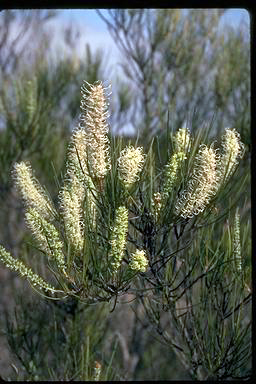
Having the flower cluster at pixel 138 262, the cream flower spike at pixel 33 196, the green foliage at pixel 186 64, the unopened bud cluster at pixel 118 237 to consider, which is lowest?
the flower cluster at pixel 138 262

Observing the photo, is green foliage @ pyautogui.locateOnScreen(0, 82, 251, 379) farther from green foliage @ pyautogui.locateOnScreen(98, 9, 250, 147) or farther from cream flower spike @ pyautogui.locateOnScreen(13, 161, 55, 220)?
green foliage @ pyautogui.locateOnScreen(98, 9, 250, 147)

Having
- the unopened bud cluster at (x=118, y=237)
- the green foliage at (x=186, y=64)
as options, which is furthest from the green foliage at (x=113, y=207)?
the green foliage at (x=186, y=64)

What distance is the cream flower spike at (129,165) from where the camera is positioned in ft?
3.12

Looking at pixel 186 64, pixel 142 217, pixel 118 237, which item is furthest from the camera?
pixel 186 64

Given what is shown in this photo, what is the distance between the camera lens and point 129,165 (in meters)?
0.95

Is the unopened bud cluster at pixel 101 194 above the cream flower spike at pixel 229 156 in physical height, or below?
below

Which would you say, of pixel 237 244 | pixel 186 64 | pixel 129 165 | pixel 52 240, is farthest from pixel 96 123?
pixel 186 64

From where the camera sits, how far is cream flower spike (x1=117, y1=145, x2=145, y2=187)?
0.95 metres

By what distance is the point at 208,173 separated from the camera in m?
0.97

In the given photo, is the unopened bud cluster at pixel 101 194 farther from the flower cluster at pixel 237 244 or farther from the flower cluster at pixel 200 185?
the flower cluster at pixel 237 244

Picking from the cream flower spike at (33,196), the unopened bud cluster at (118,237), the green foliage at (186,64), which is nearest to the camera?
the unopened bud cluster at (118,237)

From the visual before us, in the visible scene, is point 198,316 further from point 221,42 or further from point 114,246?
point 221,42

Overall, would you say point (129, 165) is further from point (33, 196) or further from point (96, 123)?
point (33, 196)

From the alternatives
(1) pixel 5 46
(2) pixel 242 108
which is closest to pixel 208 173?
(2) pixel 242 108
